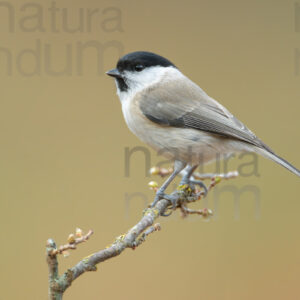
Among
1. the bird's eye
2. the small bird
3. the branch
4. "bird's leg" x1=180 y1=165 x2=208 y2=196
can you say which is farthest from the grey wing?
the branch

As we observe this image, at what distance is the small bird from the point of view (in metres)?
1.92

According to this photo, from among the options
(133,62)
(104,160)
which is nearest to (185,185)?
(133,62)

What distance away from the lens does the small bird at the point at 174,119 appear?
1915mm

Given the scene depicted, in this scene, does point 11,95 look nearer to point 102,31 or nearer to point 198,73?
point 102,31

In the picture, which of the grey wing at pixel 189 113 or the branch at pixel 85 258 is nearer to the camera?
the branch at pixel 85 258

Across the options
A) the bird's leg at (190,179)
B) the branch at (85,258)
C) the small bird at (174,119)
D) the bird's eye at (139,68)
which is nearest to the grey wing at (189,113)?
the small bird at (174,119)

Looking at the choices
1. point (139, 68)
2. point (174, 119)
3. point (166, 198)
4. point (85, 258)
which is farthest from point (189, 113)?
point (85, 258)

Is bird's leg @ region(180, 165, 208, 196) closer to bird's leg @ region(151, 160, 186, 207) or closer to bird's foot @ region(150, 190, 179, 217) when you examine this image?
bird's leg @ region(151, 160, 186, 207)

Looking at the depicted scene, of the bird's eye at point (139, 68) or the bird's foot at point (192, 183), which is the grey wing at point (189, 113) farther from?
the bird's foot at point (192, 183)

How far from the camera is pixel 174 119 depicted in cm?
193

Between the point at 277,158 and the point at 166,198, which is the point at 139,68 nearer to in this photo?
the point at 166,198

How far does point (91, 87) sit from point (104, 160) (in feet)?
2.00

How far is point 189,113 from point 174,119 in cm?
7

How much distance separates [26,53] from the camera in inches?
122
